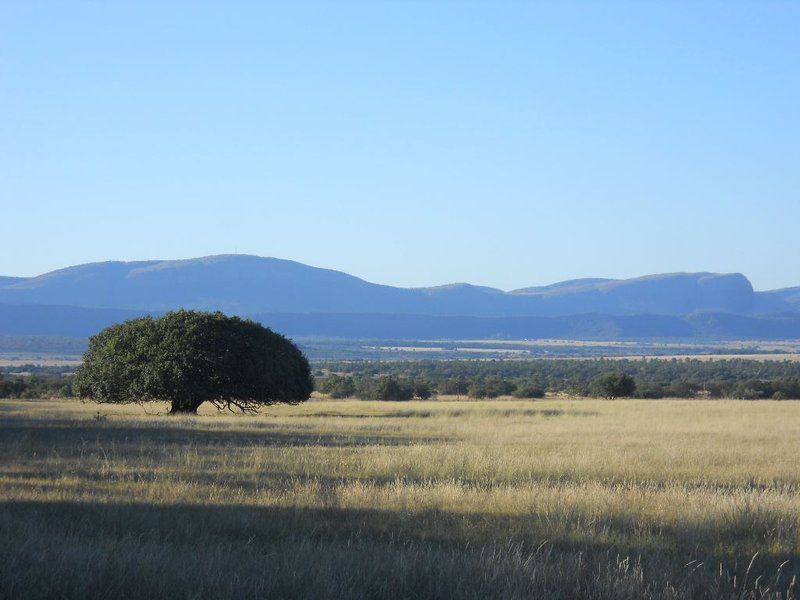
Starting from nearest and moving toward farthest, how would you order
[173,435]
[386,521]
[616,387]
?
[386,521] < [173,435] < [616,387]

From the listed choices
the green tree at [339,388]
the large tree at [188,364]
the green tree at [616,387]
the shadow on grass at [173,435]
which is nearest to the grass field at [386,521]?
the shadow on grass at [173,435]

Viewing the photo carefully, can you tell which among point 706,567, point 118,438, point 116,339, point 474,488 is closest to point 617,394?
point 116,339

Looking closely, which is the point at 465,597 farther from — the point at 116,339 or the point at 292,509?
the point at 116,339

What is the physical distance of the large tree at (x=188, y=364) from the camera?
1432 inches

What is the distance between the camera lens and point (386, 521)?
10.6 meters

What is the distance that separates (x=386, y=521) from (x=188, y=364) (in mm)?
26543

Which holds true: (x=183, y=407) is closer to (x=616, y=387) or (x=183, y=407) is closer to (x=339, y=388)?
(x=339, y=388)

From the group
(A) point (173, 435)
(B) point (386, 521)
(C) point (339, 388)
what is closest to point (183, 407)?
(A) point (173, 435)

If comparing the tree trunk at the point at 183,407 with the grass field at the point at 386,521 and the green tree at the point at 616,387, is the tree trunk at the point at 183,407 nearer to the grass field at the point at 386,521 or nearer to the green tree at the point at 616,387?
the grass field at the point at 386,521

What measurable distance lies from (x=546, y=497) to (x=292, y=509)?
3168 millimetres

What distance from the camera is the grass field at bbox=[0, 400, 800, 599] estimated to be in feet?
25.3

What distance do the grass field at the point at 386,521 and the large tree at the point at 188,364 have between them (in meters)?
15.7

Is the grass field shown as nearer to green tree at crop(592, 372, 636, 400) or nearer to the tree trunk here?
the tree trunk

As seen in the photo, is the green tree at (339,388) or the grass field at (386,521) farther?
the green tree at (339,388)
